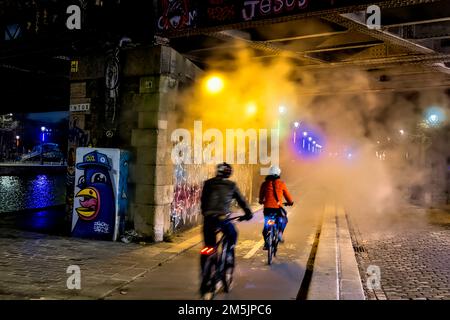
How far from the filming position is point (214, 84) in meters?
11.5

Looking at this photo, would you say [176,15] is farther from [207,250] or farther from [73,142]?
[207,250]

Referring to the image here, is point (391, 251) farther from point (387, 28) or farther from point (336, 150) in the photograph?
point (336, 150)

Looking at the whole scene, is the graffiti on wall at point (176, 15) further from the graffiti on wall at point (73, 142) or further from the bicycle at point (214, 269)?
the bicycle at point (214, 269)

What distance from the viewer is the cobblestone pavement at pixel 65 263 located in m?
5.38

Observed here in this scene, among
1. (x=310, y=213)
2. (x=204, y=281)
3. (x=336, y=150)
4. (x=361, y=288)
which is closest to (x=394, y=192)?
(x=310, y=213)

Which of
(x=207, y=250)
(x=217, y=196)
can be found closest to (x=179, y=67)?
(x=217, y=196)

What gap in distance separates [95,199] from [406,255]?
22.5 ft

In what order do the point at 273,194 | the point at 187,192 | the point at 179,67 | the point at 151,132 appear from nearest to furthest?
the point at 273,194 < the point at 151,132 < the point at 179,67 < the point at 187,192

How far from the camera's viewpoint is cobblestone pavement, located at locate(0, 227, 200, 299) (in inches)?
212

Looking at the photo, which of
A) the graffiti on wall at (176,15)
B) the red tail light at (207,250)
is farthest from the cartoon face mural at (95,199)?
the red tail light at (207,250)

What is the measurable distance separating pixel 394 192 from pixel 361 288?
20270mm

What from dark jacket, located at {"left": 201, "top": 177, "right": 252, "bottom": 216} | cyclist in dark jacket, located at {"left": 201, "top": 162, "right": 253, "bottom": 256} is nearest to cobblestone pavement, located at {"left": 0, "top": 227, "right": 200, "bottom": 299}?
cyclist in dark jacket, located at {"left": 201, "top": 162, "right": 253, "bottom": 256}

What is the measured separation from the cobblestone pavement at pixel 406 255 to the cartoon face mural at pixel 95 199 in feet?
17.8

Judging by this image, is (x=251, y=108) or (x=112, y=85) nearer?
(x=112, y=85)
